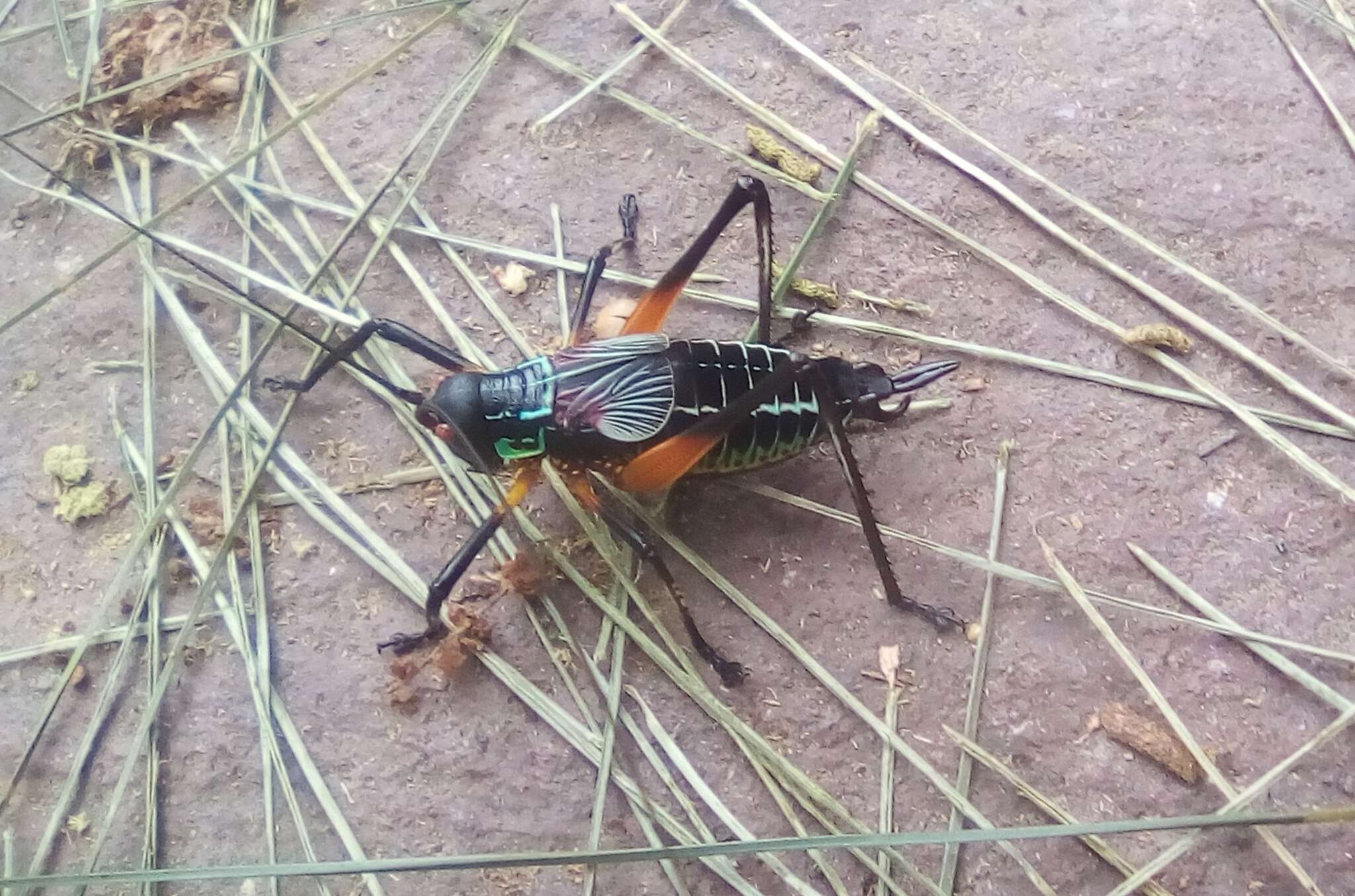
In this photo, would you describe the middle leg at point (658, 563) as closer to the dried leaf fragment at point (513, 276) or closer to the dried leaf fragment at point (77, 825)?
the dried leaf fragment at point (513, 276)

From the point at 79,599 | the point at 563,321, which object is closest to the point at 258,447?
the point at 79,599

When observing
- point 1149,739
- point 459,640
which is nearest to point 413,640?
point 459,640

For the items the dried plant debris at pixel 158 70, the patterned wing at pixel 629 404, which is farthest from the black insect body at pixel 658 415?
the dried plant debris at pixel 158 70

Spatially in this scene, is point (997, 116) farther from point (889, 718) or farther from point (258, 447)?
point (258, 447)

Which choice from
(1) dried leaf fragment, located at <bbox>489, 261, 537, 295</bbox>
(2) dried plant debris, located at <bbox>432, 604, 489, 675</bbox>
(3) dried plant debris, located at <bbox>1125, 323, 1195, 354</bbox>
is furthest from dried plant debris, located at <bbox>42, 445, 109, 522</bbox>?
(3) dried plant debris, located at <bbox>1125, 323, 1195, 354</bbox>

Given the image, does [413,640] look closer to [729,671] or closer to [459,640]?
[459,640]

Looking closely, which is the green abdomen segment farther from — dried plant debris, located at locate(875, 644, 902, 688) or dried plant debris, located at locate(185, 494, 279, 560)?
dried plant debris, located at locate(185, 494, 279, 560)
